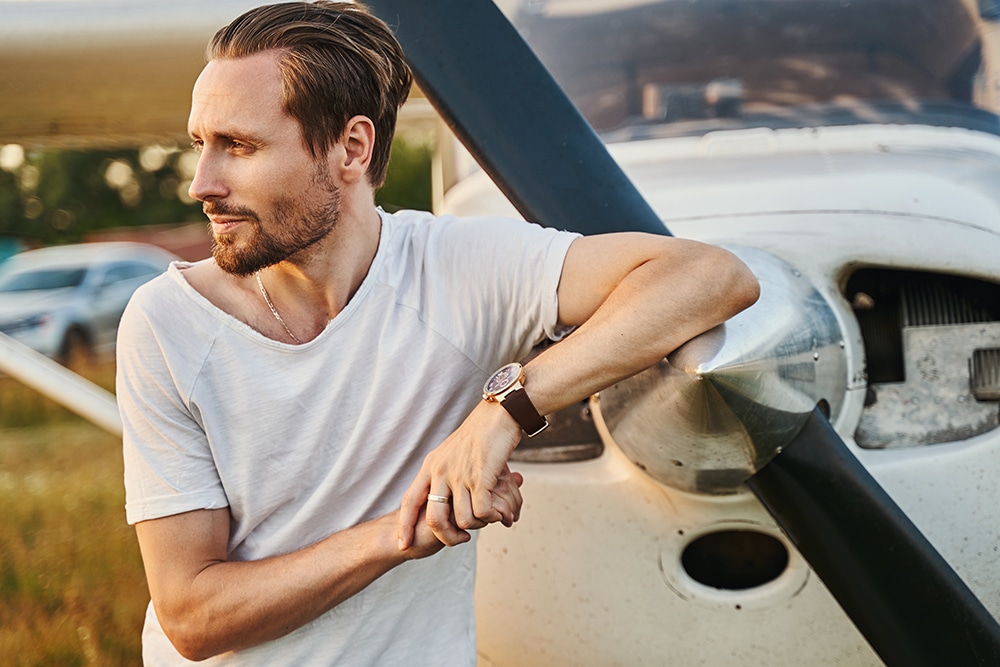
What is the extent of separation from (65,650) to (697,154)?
2.80 m

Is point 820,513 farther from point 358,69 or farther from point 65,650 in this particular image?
point 65,650

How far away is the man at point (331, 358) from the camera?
1686 millimetres

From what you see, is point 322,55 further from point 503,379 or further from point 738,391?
point 738,391

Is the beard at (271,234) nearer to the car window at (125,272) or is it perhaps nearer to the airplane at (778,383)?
the airplane at (778,383)

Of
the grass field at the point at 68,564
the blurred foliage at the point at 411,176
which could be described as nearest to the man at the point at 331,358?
the grass field at the point at 68,564

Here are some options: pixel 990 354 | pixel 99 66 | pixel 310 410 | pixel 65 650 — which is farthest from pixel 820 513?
pixel 65 650

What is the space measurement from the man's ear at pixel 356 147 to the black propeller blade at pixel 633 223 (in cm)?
21

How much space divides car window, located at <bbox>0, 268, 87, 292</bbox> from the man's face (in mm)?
13086

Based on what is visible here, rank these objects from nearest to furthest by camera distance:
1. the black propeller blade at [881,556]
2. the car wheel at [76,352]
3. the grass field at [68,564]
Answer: the black propeller blade at [881,556] → the grass field at [68,564] → the car wheel at [76,352]

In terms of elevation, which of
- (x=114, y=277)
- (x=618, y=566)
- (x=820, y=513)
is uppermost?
(x=820, y=513)

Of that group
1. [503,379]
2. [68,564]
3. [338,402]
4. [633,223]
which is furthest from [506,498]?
[68,564]

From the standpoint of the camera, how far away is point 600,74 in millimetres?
3129

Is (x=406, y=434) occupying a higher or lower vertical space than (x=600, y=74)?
lower

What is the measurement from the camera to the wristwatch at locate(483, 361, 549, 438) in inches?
65.8
